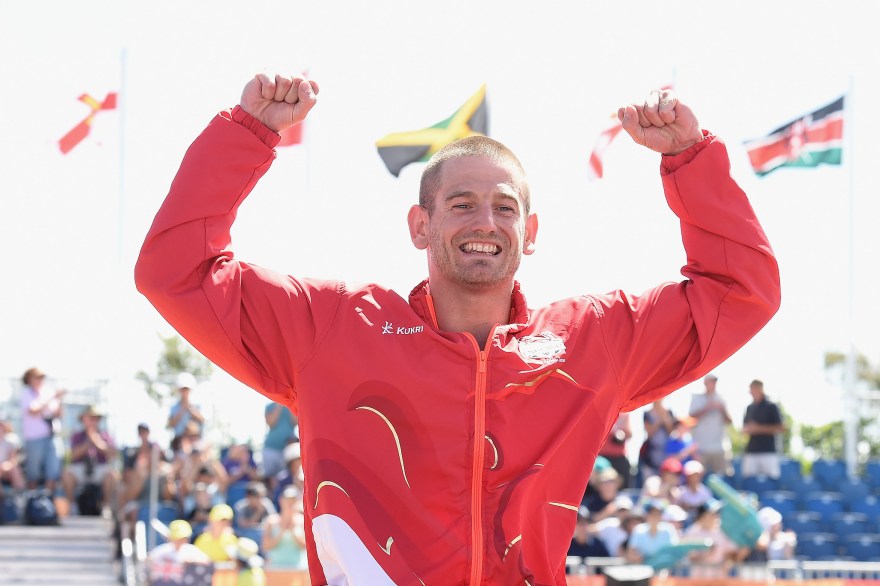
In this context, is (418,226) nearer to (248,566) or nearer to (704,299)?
(704,299)

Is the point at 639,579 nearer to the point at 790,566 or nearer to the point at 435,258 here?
the point at 790,566

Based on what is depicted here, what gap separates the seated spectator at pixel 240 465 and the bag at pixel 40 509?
2.07 metres

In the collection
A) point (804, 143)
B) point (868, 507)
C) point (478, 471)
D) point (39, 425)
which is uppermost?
point (804, 143)

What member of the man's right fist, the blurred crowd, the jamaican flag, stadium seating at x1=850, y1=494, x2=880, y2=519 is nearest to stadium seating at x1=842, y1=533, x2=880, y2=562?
stadium seating at x1=850, y1=494, x2=880, y2=519

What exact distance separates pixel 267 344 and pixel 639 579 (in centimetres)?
610

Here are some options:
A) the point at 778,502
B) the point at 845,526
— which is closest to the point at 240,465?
the point at 778,502

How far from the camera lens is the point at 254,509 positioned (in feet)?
41.2

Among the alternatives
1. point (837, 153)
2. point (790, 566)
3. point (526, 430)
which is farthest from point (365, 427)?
point (837, 153)

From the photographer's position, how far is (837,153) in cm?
1794

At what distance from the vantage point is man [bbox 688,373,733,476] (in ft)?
45.5

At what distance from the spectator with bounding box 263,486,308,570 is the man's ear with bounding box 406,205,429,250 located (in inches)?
325

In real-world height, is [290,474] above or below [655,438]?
below

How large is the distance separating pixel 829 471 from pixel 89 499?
31.1ft

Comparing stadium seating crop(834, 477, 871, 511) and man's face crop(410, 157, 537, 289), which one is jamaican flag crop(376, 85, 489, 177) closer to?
stadium seating crop(834, 477, 871, 511)
